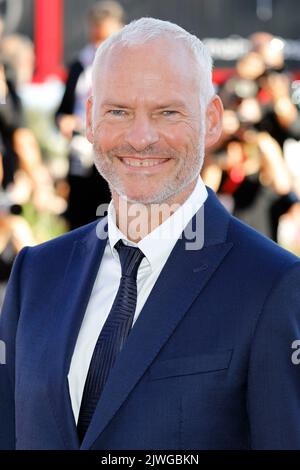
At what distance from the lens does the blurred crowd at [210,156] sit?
6.91 m

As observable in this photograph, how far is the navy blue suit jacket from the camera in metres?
2.04

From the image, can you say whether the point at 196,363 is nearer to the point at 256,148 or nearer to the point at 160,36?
the point at 160,36

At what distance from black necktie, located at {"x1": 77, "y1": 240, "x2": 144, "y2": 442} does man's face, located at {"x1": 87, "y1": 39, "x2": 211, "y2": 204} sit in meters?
0.18

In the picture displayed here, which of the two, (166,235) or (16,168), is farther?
(16,168)

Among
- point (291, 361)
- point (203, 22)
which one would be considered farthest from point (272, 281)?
point (203, 22)

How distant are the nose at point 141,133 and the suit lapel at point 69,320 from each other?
0.31 m

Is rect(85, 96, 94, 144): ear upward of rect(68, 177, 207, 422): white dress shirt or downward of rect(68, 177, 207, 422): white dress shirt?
upward

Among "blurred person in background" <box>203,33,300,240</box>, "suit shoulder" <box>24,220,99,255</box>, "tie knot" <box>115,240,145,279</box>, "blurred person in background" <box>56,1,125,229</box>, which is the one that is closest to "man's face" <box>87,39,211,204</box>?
"tie knot" <box>115,240,145,279</box>

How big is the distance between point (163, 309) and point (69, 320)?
9.2 inches

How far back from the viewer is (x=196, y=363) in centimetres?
207

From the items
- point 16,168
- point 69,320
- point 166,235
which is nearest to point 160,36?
point 166,235

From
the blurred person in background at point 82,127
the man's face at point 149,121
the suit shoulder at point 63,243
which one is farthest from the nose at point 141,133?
the blurred person in background at point 82,127

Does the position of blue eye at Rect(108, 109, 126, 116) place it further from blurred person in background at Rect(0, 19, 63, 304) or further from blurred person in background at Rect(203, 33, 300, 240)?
blurred person in background at Rect(203, 33, 300, 240)

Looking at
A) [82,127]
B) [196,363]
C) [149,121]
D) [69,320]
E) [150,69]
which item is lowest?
[196,363]
